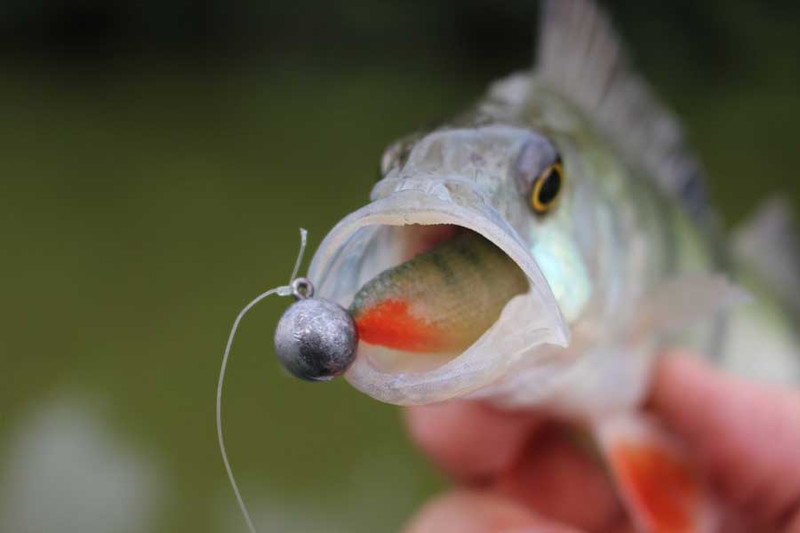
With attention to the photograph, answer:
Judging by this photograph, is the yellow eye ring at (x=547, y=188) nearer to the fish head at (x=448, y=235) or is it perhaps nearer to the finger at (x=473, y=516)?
the fish head at (x=448, y=235)

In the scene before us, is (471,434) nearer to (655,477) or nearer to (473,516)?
(473,516)

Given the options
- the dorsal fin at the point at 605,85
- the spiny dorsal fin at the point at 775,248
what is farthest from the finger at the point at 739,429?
the spiny dorsal fin at the point at 775,248

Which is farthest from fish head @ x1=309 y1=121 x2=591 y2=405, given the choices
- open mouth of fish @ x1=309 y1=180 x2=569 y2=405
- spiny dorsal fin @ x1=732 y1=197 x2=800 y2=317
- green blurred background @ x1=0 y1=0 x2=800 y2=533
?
spiny dorsal fin @ x1=732 y1=197 x2=800 y2=317

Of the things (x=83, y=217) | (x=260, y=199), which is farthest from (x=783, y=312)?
(x=83, y=217)

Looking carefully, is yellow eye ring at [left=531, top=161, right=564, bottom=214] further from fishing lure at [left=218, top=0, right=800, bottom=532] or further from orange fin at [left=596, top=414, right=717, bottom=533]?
orange fin at [left=596, top=414, right=717, bottom=533]

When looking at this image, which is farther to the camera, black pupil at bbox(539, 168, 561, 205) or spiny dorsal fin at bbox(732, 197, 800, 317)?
spiny dorsal fin at bbox(732, 197, 800, 317)

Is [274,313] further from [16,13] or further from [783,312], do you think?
[16,13]
